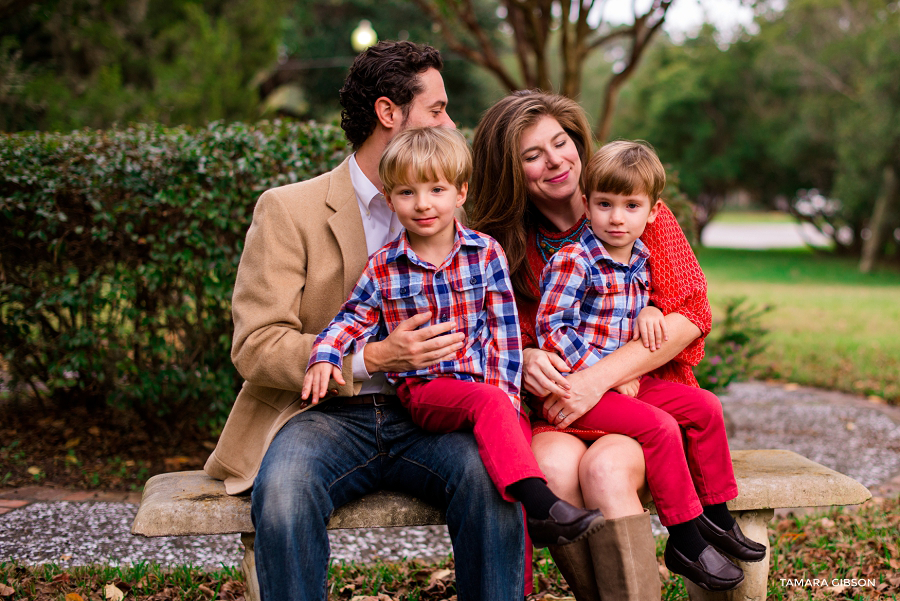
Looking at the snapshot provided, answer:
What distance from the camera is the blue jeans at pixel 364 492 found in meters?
2.09

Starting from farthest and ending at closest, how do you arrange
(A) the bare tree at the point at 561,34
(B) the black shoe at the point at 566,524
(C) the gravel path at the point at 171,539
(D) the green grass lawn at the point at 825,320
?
(A) the bare tree at the point at 561,34 → (D) the green grass lawn at the point at 825,320 → (C) the gravel path at the point at 171,539 → (B) the black shoe at the point at 566,524

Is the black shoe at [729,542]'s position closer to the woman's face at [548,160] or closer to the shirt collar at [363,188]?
the woman's face at [548,160]

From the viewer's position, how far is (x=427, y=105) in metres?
2.82

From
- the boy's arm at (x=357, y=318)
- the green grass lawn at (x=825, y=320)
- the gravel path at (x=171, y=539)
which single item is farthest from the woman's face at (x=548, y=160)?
the green grass lawn at (x=825, y=320)

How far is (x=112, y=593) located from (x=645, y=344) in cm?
224

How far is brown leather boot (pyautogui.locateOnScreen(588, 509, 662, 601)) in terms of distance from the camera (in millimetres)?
2225

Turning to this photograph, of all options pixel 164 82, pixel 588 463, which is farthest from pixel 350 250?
pixel 164 82

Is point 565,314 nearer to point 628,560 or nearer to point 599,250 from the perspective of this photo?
point 599,250

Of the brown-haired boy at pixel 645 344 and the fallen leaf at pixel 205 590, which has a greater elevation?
the brown-haired boy at pixel 645 344

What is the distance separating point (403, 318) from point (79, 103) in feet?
32.2

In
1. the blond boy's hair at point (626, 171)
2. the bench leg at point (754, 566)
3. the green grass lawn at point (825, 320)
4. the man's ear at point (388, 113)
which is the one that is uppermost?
the man's ear at point (388, 113)

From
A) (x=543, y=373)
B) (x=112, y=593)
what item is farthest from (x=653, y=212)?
(x=112, y=593)

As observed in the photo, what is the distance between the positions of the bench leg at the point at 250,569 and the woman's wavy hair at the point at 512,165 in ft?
4.19

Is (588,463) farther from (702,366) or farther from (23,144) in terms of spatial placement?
(23,144)
